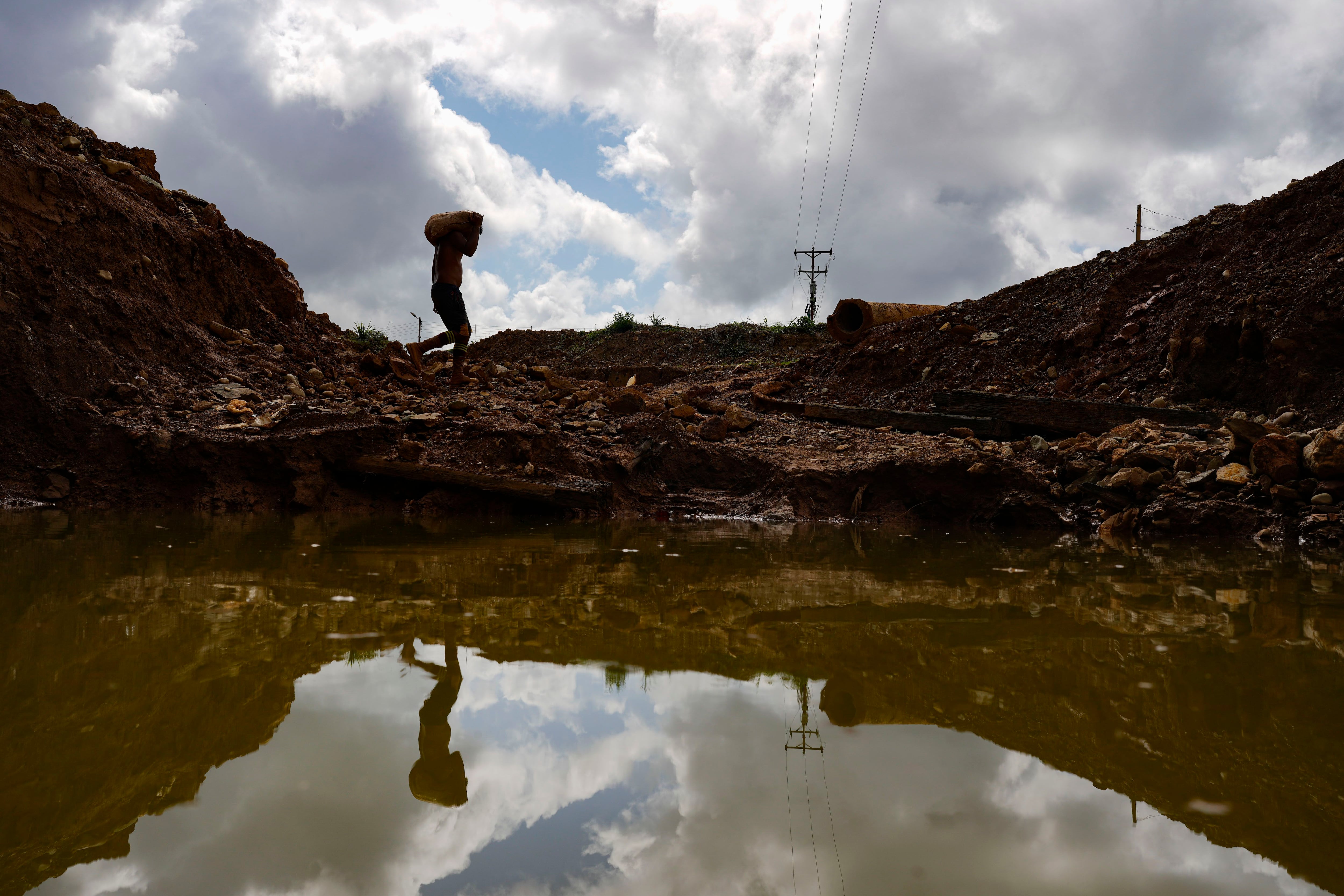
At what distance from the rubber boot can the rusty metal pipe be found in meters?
7.89

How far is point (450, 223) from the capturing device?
29.8 ft

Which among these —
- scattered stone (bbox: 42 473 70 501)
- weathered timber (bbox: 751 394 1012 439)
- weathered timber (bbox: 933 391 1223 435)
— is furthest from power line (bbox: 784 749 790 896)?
weathered timber (bbox: 933 391 1223 435)

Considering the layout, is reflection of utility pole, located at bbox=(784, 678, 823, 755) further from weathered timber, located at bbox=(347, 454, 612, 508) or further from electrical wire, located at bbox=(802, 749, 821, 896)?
weathered timber, located at bbox=(347, 454, 612, 508)

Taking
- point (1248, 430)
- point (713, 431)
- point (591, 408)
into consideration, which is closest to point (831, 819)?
point (1248, 430)

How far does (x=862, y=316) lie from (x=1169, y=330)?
5.87 meters

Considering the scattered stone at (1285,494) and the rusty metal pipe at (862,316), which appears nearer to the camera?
the scattered stone at (1285,494)

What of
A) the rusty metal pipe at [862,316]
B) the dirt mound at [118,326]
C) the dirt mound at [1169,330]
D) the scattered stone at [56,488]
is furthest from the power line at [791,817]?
the rusty metal pipe at [862,316]

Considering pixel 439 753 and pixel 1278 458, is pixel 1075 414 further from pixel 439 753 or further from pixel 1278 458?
pixel 439 753

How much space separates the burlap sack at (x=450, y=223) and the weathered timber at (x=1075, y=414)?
647cm

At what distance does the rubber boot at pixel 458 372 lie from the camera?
9.98 m

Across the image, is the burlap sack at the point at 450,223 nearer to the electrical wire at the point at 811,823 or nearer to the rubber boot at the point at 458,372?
the rubber boot at the point at 458,372

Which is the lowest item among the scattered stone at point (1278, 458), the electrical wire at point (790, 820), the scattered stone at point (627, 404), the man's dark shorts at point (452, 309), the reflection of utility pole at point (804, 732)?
the electrical wire at point (790, 820)

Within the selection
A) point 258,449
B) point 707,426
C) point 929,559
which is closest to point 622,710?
point 929,559

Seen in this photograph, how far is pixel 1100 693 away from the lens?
1.82 metres
